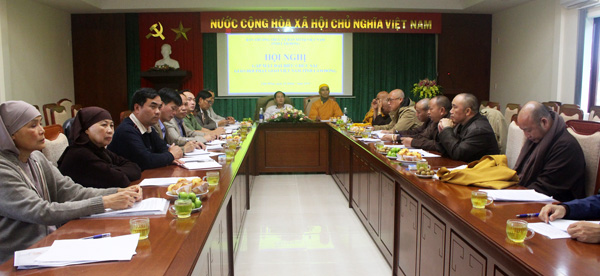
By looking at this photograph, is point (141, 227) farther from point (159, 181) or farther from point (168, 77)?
point (168, 77)

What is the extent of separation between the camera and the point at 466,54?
368 inches

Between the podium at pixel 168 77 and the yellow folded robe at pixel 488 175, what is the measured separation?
7113mm

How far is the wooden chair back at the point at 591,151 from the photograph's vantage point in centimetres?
241

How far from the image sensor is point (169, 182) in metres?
2.38

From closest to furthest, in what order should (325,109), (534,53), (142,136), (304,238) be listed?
(142,136)
(304,238)
(534,53)
(325,109)

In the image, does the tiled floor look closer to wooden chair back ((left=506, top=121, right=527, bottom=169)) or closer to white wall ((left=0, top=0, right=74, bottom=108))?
wooden chair back ((left=506, top=121, right=527, bottom=169))

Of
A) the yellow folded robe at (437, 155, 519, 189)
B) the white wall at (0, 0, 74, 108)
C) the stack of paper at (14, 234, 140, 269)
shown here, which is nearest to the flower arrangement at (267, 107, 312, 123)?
the white wall at (0, 0, 74, 108)

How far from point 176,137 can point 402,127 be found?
2.43 m

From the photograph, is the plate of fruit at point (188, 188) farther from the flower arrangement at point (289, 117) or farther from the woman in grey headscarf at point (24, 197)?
the flower arrangement at point (289, 117)

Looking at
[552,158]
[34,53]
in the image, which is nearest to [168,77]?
[34,53]

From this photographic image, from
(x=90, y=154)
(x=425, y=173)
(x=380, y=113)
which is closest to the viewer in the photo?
(x=90, y=154)

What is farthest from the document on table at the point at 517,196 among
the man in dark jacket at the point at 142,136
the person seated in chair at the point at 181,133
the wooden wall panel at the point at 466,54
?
the wooden wall panel at the point at 466,54

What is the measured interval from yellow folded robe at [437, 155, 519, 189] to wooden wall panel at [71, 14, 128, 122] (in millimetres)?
8047

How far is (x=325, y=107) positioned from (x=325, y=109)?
0.04 m
